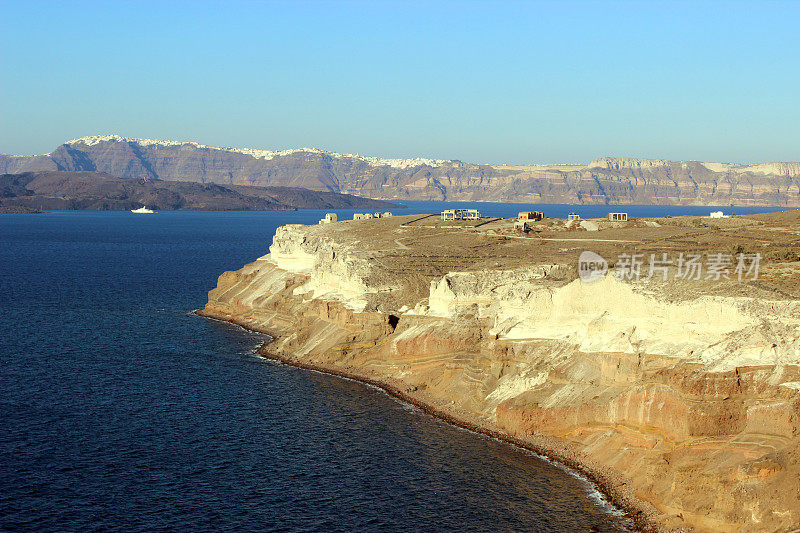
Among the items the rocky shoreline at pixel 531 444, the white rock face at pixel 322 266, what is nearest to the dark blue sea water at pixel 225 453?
the rocky shoreline at pixel 531 444

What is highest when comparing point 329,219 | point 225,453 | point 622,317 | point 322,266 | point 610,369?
point 329,219

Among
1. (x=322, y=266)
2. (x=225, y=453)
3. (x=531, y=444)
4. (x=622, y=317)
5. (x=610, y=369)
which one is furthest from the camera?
(x=322, y=266)

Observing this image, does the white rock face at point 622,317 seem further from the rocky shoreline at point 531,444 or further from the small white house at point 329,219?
the small white house at point 329,219

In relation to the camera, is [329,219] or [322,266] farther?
[329,219]

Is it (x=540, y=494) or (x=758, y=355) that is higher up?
(x=758, y=355)

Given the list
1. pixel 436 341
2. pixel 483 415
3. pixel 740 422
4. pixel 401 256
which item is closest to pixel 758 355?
pixel 740 422

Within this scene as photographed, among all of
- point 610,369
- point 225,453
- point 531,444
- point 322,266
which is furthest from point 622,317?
point 322,266

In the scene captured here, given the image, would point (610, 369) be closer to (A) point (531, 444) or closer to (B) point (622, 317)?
(B) point (622, 317)

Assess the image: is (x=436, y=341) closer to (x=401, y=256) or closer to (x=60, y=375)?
(x=401, y=256)

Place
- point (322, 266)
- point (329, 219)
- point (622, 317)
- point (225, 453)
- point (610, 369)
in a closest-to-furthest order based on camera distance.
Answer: point (225, 453) → point (610, 369) → point (622, 317) → point (322, 266) → point (329, 219)
